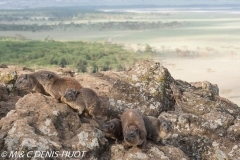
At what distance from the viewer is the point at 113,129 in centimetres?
664

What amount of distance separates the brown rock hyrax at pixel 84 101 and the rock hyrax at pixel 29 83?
1.13 metres

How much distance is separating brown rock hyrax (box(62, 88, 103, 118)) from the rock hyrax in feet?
3.71

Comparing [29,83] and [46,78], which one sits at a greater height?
[46,78]

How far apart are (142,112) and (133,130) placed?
7.29 feet

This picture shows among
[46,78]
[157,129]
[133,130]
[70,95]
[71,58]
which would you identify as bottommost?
[71,58]

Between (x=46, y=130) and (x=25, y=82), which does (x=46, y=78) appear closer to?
(x=25, y=82)

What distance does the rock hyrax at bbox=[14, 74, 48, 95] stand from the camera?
27.3ft

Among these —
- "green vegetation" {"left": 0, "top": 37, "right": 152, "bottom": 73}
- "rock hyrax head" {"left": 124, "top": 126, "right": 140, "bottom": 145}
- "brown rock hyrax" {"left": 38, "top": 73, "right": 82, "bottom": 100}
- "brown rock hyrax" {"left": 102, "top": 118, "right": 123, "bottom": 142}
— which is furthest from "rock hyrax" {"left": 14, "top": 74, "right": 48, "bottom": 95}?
"green vegetation" {"left": 0, "top": 37, "right": 152, "bottom": 73}

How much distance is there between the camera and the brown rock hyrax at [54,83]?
8.12 metres

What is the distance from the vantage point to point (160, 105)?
8719 mm

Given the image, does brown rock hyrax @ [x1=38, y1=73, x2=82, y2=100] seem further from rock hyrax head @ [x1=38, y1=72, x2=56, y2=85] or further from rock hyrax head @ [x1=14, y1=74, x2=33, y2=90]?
rock hyrax head @ [x1=14, y1=74, x2=33, y2=90]

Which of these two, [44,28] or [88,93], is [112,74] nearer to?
[88,93]

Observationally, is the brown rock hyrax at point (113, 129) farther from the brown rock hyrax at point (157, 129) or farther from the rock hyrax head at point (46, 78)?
the rock hyrax head at point (46, 78)

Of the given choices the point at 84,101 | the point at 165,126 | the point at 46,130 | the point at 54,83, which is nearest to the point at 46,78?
the point at 54,83
